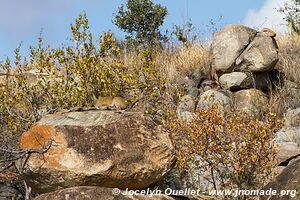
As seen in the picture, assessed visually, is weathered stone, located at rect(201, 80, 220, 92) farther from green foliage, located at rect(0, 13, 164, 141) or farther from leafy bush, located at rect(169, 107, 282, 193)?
leafy bush, located at rect(169, 107, 282, 193)

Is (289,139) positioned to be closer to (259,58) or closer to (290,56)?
(259,58)

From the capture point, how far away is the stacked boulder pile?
1486cm

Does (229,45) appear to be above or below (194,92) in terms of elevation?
above

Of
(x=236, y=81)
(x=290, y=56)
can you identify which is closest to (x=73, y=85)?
(x=236, y=81)

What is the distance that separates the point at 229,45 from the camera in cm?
1527

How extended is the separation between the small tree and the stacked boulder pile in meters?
4.45

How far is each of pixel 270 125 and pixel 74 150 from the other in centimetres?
275

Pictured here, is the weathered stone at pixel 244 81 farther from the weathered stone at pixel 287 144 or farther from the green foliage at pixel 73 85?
the green foliage at pixel 73 85

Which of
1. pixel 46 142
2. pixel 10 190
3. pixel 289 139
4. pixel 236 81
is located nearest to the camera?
pixel 46 142

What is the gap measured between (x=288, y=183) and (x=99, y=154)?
7.85 ft

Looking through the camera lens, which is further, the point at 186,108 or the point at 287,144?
the point at 186,108

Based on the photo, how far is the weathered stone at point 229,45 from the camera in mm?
15203

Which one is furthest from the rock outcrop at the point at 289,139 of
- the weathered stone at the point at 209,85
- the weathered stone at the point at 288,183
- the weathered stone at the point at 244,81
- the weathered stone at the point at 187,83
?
the weathered stone at the point at 187,83

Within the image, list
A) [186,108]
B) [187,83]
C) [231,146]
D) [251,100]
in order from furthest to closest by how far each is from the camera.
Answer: [187,83]
[251,100]
[186,108]
[231,146]
